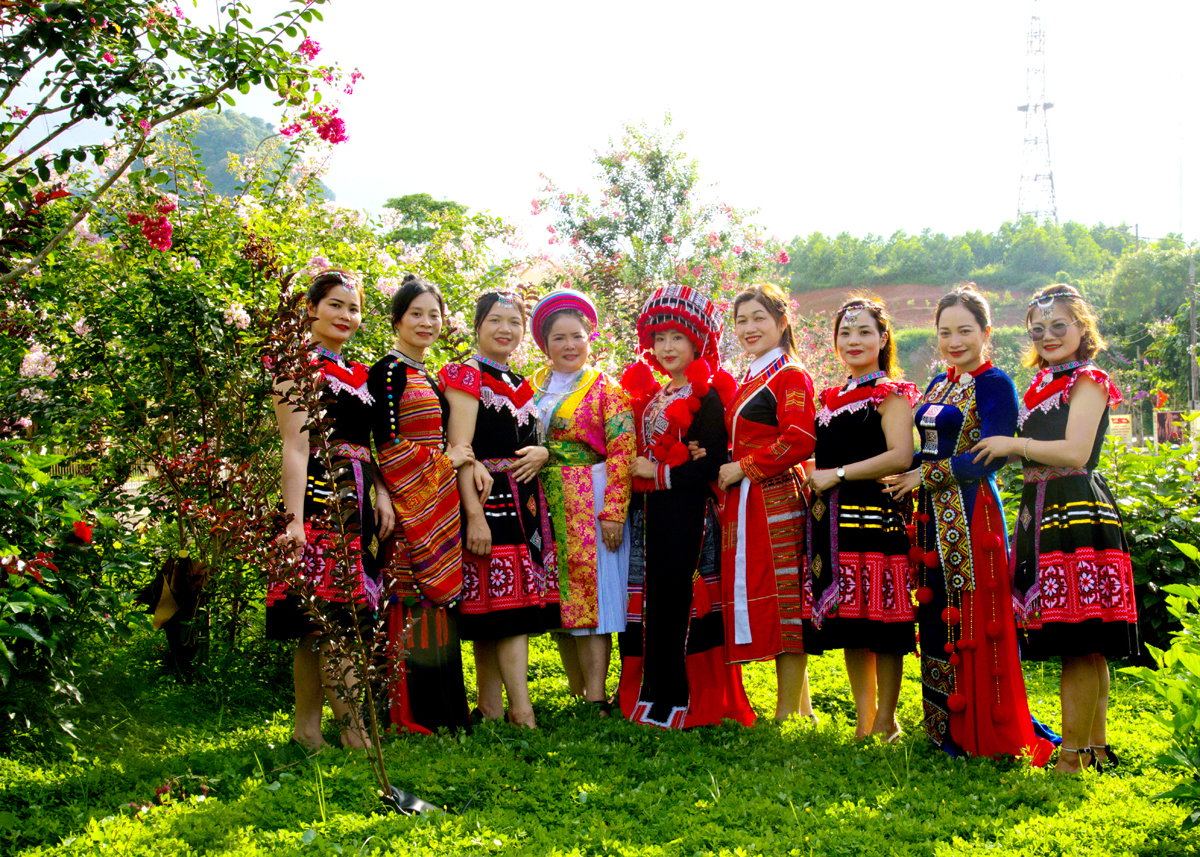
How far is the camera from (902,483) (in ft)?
12.7

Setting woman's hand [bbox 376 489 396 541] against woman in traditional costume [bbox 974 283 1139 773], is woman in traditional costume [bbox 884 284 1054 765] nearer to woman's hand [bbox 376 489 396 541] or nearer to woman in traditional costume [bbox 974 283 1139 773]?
woman in traditional costume [bbox 974 283 1139 773]

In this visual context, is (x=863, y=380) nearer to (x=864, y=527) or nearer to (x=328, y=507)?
(x=864, y=527)

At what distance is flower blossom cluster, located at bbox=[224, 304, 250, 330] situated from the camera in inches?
177

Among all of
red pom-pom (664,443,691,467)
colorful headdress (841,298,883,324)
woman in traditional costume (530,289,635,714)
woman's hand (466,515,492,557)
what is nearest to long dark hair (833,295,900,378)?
colorful headdress (841,298,883,324)

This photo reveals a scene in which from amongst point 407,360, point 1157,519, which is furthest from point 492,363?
point 1157,519

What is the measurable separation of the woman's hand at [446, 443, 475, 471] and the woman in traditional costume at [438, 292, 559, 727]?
3cm

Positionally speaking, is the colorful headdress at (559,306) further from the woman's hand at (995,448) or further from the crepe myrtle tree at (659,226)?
the crepe myrtle tree at (659,226)

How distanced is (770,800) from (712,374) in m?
2.16

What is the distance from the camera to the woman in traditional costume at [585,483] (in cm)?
435

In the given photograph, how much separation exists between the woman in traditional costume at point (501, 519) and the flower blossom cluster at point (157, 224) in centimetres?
165

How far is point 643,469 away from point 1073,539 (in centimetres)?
196

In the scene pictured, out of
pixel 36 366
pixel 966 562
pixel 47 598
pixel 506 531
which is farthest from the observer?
pixel 36 366

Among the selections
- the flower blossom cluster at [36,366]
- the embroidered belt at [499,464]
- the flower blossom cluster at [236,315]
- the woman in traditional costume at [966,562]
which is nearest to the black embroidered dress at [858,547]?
the woman in traditional costume at [966,562]

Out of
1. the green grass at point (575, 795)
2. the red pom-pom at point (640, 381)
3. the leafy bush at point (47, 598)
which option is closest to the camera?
the green grass at point (575, 795)
